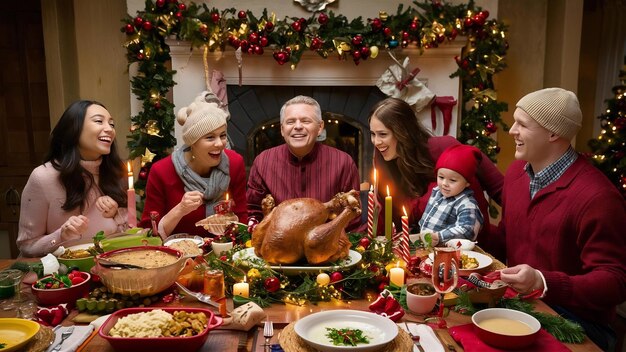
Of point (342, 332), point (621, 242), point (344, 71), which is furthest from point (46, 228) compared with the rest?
point (344, 71)

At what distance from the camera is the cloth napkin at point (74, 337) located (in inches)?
47.9

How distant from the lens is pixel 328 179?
9.03 ft

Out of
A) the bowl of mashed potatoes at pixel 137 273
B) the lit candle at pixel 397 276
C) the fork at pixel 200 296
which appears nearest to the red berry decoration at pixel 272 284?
the fork at pixel 200 296

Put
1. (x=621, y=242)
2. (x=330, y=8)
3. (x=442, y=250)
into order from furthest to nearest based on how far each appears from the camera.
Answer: (x=330, y=8)
(x=621, y=242)
(x=442, y=250)

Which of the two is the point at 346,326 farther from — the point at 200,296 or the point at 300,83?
the point at 300,83

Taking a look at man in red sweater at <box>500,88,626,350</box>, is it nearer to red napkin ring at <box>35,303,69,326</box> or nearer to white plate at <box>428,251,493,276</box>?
white plate at <box>428,251,493,276</box>

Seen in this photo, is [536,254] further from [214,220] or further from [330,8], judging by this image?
[330,8]

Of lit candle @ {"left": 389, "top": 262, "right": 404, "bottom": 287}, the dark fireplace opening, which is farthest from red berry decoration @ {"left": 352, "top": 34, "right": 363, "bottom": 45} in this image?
lit candle @ {"left": 389, "top": 262, "right": 404, "bottom": 287}

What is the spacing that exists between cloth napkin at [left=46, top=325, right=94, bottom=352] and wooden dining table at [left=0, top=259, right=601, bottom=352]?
0.02 m

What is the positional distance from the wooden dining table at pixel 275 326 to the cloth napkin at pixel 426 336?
0.07 feet

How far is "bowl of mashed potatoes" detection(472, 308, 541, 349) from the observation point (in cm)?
125

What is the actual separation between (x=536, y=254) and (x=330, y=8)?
9.28ft

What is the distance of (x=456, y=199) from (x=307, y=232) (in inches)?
41.4

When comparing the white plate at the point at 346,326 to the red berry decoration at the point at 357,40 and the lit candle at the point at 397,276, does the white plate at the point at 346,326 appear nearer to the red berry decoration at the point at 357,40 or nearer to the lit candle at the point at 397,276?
the lit candle at the point at 397,276
